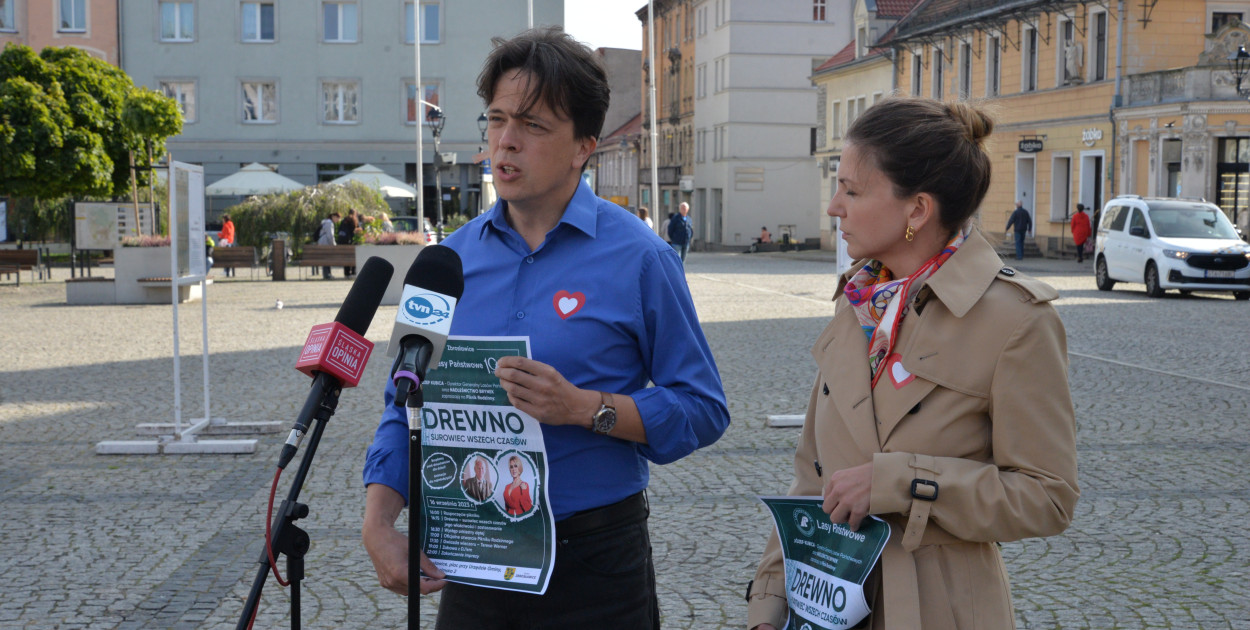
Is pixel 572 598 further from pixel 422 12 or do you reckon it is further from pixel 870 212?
pixel 422 12

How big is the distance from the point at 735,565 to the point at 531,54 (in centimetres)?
373

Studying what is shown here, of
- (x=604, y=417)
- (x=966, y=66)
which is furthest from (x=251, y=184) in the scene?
(x=604, y=417)

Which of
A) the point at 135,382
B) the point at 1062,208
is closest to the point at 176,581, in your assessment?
the point at 135,382

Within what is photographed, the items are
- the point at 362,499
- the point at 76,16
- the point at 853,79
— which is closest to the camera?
the point at 362,499

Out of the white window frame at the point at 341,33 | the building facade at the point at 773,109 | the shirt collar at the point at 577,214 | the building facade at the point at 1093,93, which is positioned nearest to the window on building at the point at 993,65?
the building facade at the point at 1093,93

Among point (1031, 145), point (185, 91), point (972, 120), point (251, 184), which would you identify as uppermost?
point (185, 91)

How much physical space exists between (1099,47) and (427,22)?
89.9ft

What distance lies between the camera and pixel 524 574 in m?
2.59

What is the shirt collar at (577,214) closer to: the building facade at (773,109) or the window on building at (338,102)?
the window on building at (338,102)

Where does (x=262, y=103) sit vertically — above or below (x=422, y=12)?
below

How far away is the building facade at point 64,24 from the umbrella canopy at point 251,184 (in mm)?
11968

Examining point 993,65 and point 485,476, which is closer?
point 485,476

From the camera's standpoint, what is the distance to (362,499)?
7.55 metres

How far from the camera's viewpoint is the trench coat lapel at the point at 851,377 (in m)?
2.45
